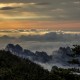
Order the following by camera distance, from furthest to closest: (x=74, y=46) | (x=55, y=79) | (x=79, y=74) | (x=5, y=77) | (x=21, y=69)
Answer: (x=21, y=69), (x=5, y=77), (x=55, y=79), (x=79, y=74), (x=74, y=46)

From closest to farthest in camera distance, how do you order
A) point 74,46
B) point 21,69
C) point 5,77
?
point 74,46 < point 5,77 < point 21,69

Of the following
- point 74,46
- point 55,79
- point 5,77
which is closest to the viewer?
point 74,46

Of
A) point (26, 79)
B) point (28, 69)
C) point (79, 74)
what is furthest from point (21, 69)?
point (79, 74)

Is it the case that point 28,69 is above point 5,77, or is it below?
above

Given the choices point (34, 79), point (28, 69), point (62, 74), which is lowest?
point (62, 74)

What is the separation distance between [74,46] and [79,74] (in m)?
9.32

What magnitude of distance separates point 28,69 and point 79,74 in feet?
375

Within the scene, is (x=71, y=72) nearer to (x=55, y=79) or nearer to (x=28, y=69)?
(x=55, y=79)

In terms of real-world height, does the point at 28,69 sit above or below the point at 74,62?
above

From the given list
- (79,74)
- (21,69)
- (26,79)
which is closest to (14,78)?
(26,79)

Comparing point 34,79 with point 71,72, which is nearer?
point 71,72

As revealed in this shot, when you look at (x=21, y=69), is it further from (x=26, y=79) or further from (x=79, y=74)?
(x=79, y=74)

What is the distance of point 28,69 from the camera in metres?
198

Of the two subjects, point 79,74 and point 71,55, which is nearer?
point 71,55
